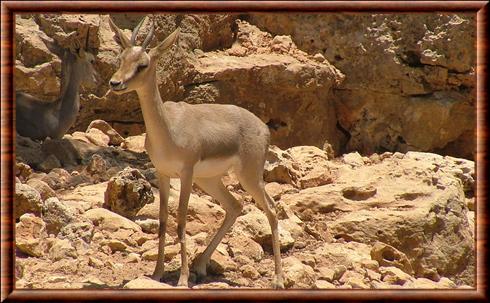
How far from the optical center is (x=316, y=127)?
14766mm

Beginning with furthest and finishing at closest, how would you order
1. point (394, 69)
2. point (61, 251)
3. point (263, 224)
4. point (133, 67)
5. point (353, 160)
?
point (394, 69) → point (353, 160) → point (263, 224) → point (61, 251) → point (133, 67)

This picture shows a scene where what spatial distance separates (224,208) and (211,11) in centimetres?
260

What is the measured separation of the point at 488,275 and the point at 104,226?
4253 mm

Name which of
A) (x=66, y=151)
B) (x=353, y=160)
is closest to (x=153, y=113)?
(x=66, y=151)

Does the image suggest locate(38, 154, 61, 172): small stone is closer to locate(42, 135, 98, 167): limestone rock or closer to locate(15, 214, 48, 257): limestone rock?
locate(42, 135, 98, 167): limestone rock

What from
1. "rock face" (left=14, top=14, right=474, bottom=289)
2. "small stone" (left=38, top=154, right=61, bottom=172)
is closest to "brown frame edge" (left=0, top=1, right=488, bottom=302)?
"rock face" (left=14, top=14, right=474, bottom=289)

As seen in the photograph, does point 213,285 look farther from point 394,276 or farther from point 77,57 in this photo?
point 77,57

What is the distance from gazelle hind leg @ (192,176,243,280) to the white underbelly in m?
0.34

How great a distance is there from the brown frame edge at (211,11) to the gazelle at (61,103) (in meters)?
5.73

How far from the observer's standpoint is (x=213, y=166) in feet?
27.2

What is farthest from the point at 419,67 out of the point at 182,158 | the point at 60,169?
the point at 182,158

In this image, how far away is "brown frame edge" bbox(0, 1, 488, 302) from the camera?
6625 millimetres

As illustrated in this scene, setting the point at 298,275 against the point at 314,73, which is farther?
the point at 314,73


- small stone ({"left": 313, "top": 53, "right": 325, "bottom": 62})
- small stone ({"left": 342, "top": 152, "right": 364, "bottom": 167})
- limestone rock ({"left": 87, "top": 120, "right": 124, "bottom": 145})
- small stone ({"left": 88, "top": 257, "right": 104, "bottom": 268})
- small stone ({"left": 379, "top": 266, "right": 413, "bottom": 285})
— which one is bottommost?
small stone ({"left": 379, "top": 266, "right": 413, "bottom": 285})
